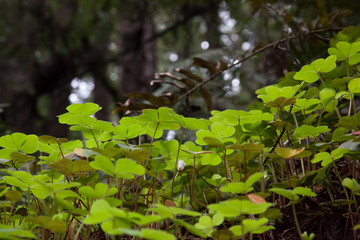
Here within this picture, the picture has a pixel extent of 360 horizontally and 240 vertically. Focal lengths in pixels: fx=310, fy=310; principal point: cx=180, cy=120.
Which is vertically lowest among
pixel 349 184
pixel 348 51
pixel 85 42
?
pixel 349 184

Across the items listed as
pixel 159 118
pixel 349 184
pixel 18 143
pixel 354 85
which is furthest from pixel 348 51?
pixel 18 143

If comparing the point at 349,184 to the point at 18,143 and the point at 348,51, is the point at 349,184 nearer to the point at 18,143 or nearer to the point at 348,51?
the point at 348,51

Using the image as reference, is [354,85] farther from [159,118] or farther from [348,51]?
[159,118]

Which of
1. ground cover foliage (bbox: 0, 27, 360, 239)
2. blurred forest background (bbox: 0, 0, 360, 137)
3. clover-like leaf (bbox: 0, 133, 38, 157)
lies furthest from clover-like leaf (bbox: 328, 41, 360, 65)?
blurred forest background (bbox: 0, 0, 360, 137)

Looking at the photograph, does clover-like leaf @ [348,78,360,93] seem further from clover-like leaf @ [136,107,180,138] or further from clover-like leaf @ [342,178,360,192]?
clover-like leaf @ [136,107,180,138]

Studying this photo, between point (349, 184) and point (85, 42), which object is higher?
point (85, 42)

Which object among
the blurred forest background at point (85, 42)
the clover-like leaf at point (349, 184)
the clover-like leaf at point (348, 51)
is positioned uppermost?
the blurred forest background at point (85, 42)

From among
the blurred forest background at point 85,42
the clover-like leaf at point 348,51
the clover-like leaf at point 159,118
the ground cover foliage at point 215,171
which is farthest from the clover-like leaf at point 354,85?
the blurred forest background at point 85,42

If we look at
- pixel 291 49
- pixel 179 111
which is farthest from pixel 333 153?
pixel 179 111

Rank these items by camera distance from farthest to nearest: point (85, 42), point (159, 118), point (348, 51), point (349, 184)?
point (85, 42) < point (348, 51) < point (159, 118) < point (349, 184)


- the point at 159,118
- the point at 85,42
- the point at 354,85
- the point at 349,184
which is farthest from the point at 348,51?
the point at 85,42

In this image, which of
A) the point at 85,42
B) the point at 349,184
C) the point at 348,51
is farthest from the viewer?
the point at 85,42

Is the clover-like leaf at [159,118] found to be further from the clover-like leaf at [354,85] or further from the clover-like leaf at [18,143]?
the clover-like leaf at [354,85]

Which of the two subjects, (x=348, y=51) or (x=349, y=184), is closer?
(x=349, y=184)
